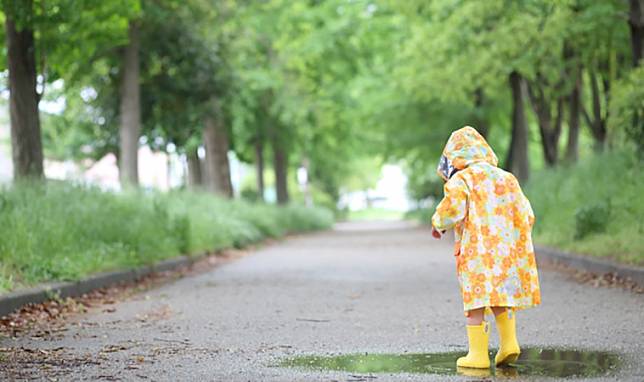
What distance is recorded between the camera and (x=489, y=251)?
5.98 metres

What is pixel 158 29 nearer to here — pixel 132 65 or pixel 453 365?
pixel 132 65

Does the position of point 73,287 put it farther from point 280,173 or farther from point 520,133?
point 280,173

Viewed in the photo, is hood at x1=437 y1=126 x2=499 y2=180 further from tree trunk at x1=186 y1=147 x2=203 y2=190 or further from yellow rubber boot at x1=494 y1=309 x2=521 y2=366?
tree trunk at x1=186 y1=147 x2=203 y2=190

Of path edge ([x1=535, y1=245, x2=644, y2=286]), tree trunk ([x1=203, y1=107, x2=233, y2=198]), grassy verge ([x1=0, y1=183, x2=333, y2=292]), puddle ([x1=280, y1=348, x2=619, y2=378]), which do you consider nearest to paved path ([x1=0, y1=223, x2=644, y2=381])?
puddle ([x1=280, y1=348, x2=619, y2=378])

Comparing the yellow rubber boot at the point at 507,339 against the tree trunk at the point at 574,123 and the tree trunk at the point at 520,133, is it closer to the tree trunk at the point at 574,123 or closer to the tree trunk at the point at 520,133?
the tree trunk at the point at 574,123

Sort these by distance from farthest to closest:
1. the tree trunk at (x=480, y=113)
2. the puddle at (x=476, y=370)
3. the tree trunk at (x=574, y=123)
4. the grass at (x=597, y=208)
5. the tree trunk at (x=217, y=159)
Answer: the tree trunk at (x=480, y=113), the tree trunk at (x=217, y=159), the tree trunk at (x=574, y=123), the grass at (x=597, y=208), the puddle at (x=476, y=370)

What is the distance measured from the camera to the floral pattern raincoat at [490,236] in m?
5.92

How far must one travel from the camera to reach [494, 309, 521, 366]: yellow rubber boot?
234 inches

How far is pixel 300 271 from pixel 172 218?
12.9 feet

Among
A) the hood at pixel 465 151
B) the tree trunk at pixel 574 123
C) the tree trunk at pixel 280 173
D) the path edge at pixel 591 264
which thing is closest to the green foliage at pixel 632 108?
→ the path edge at pixel 591 264

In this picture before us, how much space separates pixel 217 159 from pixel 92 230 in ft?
51.1

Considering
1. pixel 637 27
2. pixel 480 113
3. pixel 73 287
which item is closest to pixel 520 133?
pixel 480 113

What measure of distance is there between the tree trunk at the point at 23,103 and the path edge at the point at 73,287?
2539 mm

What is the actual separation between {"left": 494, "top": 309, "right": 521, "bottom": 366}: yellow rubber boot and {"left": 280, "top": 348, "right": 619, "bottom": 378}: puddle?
0.07 meters
